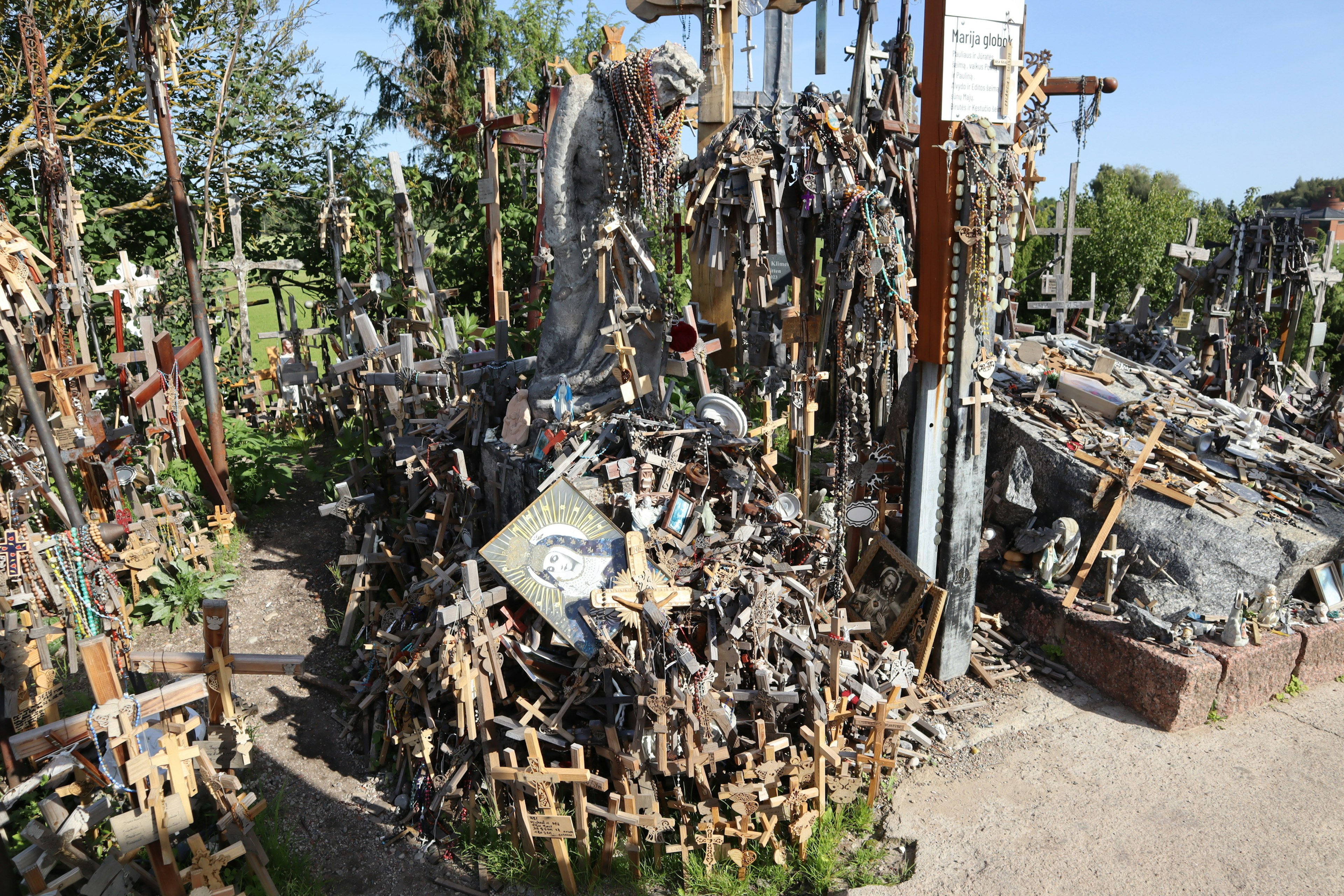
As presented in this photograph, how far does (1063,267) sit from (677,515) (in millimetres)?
11234

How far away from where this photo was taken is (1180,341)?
12656 millimetres

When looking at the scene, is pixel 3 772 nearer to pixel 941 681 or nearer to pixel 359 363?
pixel 359 363

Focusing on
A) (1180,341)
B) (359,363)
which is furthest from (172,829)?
(1180,341)

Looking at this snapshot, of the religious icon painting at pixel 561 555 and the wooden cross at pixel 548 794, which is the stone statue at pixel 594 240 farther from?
the wooden cross at pixel 548 794

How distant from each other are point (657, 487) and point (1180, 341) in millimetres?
10141

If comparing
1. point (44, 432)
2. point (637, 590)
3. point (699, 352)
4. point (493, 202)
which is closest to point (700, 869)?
point (637, 590)

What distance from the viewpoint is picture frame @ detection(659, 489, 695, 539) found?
6.10 meters

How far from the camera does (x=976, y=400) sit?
21.9 feet

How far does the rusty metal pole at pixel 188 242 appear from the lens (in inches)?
329

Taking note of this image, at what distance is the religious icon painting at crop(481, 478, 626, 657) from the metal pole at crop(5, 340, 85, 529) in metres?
3.46

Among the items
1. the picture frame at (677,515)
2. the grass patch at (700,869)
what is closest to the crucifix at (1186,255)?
the picture frame at (677,515)

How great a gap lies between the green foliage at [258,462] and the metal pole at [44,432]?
8.68 feet

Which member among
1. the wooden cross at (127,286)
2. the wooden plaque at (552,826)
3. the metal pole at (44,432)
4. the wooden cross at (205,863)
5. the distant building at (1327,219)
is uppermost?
the distant building at (1327,219)

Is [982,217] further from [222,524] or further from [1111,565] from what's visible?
[222,524]
